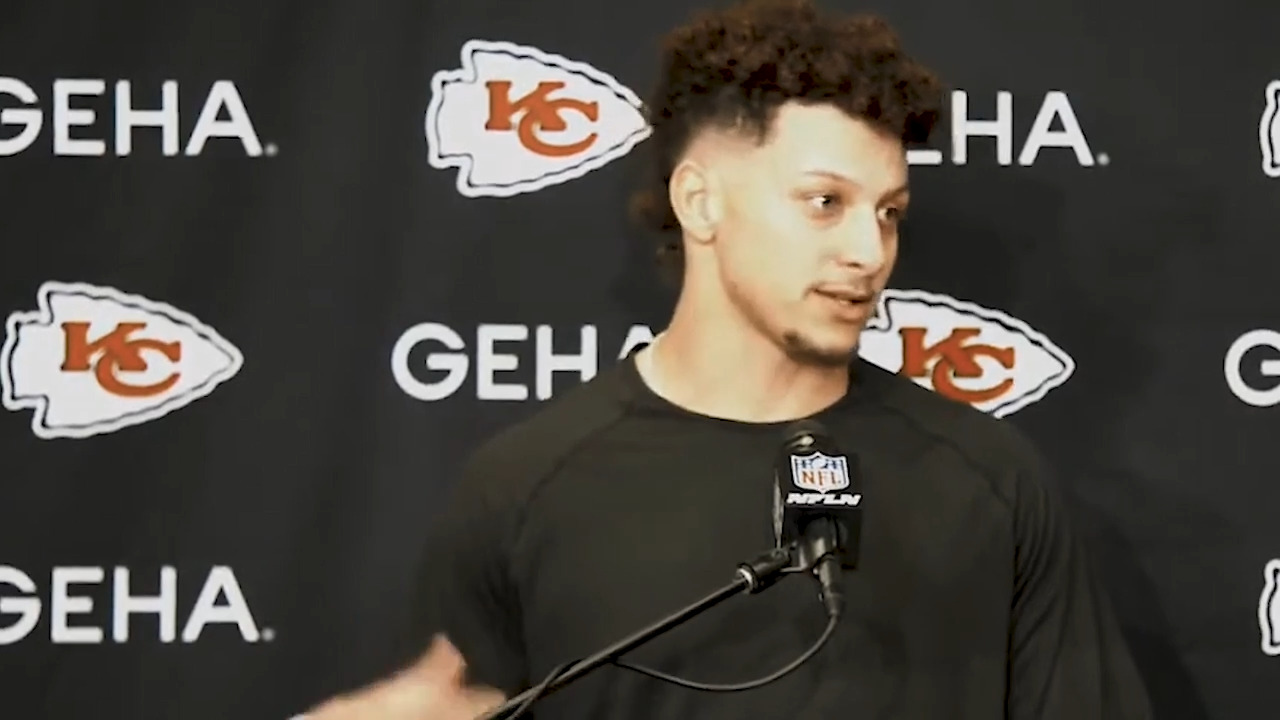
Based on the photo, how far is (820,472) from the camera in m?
0.90

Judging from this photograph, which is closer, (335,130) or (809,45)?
(809,45)

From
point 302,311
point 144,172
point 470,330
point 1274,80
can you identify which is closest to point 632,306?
point 470,330

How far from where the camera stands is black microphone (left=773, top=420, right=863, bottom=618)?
887mm

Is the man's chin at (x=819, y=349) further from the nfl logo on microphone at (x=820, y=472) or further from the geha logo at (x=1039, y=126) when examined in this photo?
the geha logo at (x=1039, y=126)

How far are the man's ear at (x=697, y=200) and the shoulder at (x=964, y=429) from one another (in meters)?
0.16

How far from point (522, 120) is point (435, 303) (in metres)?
0.18

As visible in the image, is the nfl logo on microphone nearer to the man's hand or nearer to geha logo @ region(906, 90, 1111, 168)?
the man's hand

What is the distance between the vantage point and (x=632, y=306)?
145 centimetres

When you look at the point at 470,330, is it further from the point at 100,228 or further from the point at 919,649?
the point at 919,649

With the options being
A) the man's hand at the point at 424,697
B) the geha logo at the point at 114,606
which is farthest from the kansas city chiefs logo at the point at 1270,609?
the geha logo at the point at 114,606

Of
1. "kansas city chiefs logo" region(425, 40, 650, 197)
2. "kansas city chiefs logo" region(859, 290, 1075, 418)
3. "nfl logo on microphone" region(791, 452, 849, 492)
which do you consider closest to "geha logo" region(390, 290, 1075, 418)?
"kansas city chiefs logo" region(859, 290, 1075, 418)

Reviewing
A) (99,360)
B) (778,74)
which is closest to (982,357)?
(778,74)

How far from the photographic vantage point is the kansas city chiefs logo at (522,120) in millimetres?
1441

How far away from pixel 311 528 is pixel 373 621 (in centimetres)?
10
